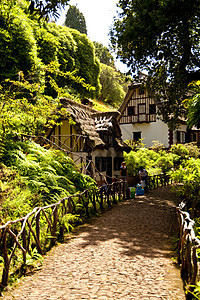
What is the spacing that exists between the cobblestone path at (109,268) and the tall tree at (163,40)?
28.7 feet

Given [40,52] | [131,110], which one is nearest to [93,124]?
[40,52]

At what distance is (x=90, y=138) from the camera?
17609mm

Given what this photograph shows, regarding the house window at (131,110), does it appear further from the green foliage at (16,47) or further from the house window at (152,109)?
the green foliage at (16,47)

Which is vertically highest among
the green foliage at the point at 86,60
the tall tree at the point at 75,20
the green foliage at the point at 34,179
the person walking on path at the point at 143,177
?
the tall tree at the point at 75,20

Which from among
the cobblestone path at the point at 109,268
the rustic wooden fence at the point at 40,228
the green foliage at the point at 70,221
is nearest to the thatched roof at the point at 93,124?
the rustic wooden fence at the point at 40,228

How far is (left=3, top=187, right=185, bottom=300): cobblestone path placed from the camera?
4.72 meters

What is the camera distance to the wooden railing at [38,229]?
5.14 meters

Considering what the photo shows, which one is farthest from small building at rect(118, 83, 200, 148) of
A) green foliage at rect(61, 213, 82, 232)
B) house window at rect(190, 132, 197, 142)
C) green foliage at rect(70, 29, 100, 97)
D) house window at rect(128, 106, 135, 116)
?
green foliage at rect(61, 213, 82, 232)

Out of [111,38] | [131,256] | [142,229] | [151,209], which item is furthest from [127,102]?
[131,256]

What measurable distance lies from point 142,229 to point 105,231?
127 cm

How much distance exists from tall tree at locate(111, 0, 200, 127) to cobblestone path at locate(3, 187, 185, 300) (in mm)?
8737

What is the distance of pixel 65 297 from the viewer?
456cm

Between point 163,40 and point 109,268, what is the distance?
39.3 feet

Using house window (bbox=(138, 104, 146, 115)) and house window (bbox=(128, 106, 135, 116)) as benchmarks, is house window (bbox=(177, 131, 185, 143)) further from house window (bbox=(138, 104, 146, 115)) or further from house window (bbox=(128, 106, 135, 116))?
house window (bbox=(128, 106, 135, 116))
